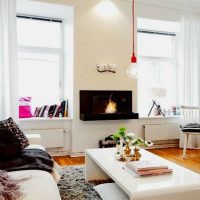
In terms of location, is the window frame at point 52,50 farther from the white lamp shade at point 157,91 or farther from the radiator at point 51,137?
the white lamp shade at point 157,91

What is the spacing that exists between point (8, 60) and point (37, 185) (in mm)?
2440

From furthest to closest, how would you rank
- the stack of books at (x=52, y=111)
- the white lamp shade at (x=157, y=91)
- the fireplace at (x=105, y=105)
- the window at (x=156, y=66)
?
the window at (x=156, y=66) < the white lamp shade at (x=157, y=91) < the stack of books at (x=52, y=111) < the fireplace at (x=105, y=105)

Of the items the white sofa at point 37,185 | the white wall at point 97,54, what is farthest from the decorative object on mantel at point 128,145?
the white wall at point 97,54

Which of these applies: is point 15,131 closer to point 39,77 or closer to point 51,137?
point 51,137

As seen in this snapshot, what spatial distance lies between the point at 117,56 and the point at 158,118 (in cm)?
140

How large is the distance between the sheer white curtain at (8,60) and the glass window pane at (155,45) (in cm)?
241

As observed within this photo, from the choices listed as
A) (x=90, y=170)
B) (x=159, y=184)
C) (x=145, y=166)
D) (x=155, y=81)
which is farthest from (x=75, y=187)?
(x=155, y=81)

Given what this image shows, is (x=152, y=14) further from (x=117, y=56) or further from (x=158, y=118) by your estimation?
(x=158, y=118)

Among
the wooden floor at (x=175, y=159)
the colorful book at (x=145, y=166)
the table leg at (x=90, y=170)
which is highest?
the colorful book at (x=145, y=166)

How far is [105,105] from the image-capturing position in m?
4.07

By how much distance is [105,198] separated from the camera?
2.16 metres

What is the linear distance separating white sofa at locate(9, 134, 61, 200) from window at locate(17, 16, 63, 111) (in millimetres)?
2516

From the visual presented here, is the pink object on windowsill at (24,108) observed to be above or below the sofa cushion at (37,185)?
above

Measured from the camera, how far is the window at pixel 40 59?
4109 mm
